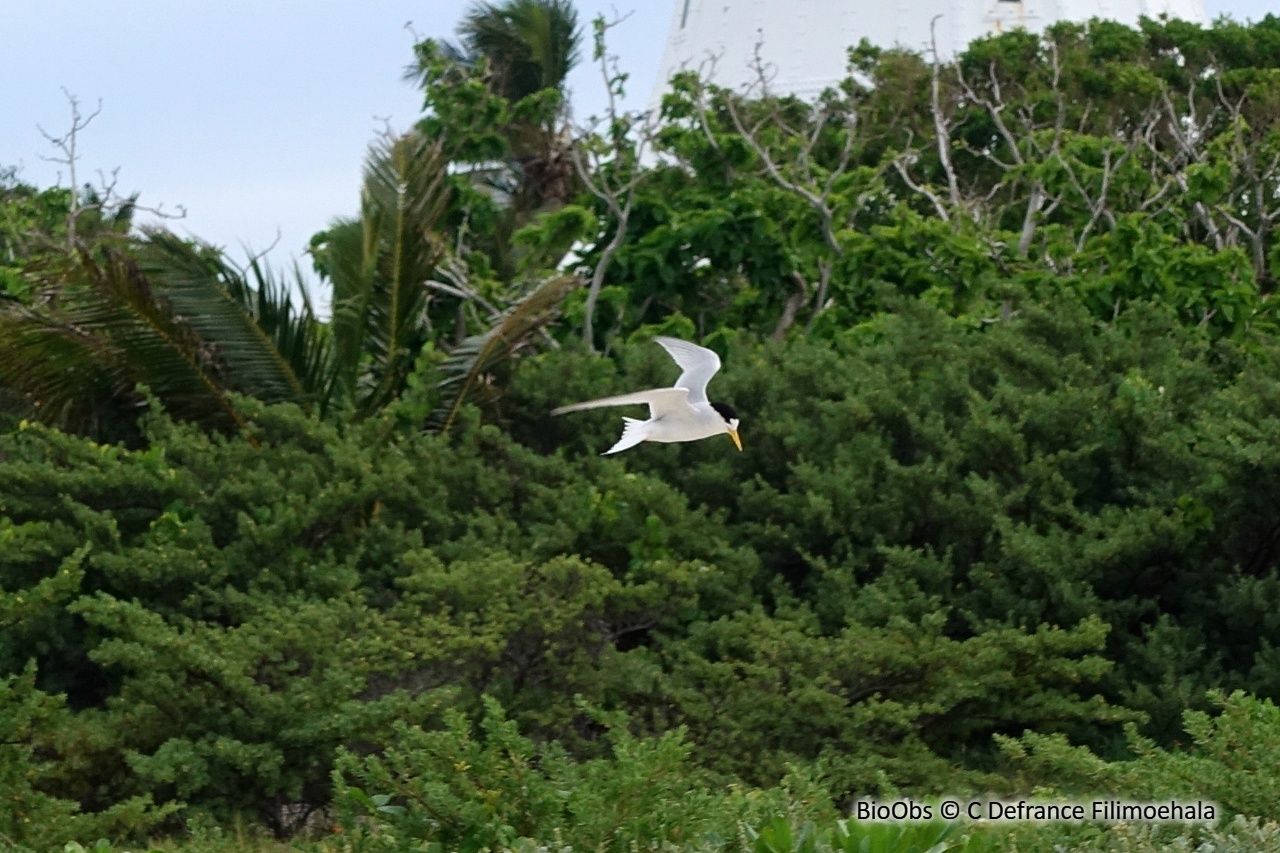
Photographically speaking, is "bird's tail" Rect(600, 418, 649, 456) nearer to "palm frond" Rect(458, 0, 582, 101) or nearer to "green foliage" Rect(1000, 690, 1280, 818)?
"green foliage" Rect(1000, 690, 1280, 818)

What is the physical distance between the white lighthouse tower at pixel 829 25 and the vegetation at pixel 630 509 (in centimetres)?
1394

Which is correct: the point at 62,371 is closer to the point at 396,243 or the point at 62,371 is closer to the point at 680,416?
the point at 396,243

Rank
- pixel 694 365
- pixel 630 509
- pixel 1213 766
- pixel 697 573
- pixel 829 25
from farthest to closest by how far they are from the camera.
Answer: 1. pixel 829 25
2. pixel 630 509
3. pixel 697 573
4. pixel 694 365
5. pixel 1213 766

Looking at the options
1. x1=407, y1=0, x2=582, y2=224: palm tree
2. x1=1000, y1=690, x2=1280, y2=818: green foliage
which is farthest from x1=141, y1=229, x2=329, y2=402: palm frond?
x1=407, y1=0, x2=582, y2=224: palm tree

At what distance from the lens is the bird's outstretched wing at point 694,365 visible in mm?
8078

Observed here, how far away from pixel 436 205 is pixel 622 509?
246 centimetres

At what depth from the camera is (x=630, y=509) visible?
38.9 ft

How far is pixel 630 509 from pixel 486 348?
162 cm

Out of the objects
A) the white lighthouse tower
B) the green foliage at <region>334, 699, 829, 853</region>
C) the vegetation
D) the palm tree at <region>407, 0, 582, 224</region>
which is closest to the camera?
the green foliage at <region>334, 699, 829, 853</region>

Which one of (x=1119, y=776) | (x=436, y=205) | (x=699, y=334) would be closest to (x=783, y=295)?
(x=699, y=334)

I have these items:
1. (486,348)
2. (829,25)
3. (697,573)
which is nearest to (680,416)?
(697,573)

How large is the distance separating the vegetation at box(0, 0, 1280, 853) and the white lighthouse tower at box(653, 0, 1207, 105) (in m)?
13.9

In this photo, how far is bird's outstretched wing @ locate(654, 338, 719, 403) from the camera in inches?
318

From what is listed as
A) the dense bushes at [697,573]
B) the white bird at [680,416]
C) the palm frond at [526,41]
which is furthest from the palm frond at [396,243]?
the palm frond at [526,41]
